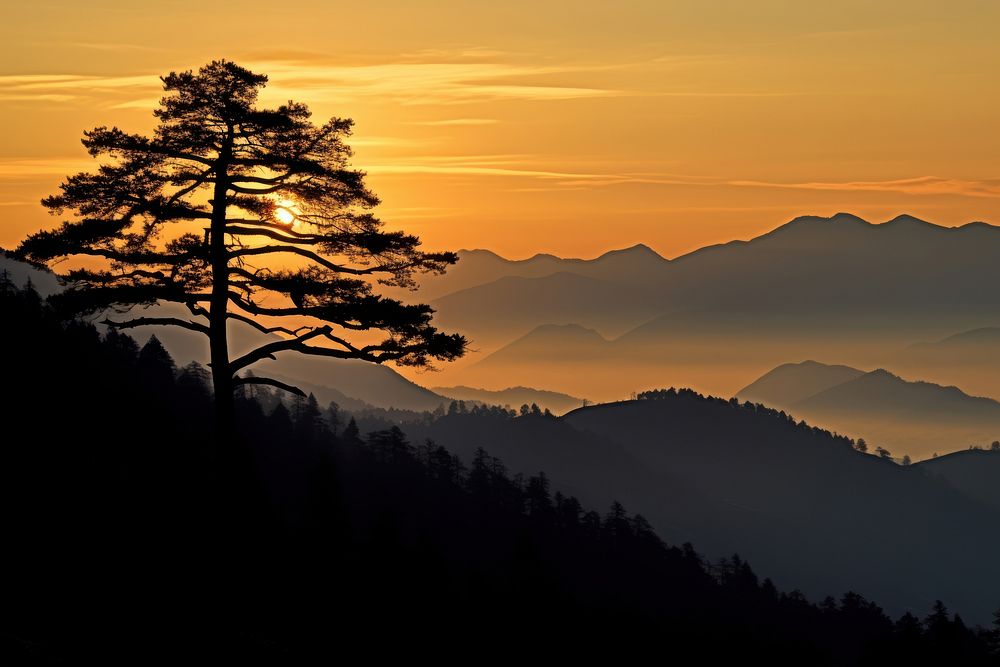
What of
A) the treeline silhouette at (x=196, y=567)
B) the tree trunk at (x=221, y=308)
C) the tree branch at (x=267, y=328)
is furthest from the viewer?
the tree trunk at (x=221, y=308)

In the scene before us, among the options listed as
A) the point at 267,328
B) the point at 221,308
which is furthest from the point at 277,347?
the point at 221,308

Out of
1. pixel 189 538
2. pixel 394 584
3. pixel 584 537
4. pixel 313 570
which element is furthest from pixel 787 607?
pixel 189 538

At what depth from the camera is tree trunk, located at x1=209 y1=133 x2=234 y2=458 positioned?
96.3 feet

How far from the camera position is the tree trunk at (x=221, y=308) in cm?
2936

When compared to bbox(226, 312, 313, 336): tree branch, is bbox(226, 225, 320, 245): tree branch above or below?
above

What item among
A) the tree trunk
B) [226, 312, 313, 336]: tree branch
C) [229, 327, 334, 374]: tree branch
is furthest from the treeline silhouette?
[226, 312, 313, 336]: tree branch

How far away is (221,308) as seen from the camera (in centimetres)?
2931

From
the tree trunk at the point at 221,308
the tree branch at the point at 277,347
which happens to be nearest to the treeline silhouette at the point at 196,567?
the tree trunk at the point at 221,308

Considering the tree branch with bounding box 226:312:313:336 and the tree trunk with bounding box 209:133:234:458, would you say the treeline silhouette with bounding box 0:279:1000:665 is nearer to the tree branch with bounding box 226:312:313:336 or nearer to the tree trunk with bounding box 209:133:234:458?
the tree trunk with bounding box 209:133:234:458

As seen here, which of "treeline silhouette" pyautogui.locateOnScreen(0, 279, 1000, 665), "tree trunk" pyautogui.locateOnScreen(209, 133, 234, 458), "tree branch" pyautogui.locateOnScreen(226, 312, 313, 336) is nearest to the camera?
"treeline silhouette" pyautogui.locateOnScreen(0, 279, 1000, 665)

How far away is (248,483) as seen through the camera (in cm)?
2947

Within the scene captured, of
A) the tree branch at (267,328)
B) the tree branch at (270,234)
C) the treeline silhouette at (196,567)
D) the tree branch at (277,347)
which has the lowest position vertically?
the treeline silhouette at (196,567)

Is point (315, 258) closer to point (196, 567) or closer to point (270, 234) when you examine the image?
point (270, 234)

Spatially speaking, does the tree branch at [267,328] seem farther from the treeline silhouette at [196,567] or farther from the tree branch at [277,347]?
the treeline silhouette at [196,567]
